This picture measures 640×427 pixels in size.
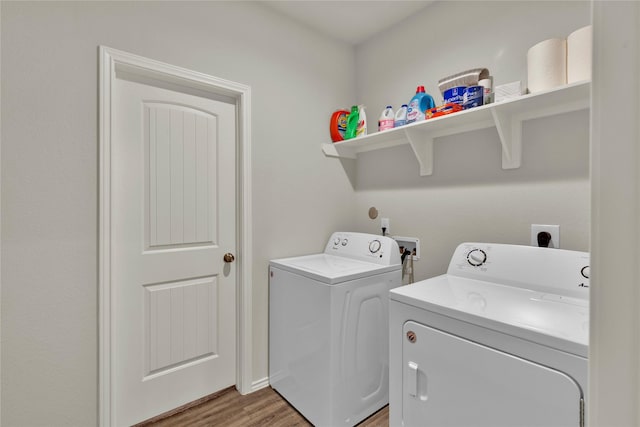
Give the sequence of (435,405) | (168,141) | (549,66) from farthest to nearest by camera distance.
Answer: (168,141)
(549,66)
(435,405)

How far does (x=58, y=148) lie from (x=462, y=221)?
213 cm

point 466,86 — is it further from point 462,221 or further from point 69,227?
point 69,227

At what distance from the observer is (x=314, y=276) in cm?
163

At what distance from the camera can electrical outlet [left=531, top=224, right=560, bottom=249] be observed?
4.66 feet

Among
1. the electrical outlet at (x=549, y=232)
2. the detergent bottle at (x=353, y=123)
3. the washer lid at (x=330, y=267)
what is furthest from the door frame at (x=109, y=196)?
the electrical outlet at (x=549, y=232)

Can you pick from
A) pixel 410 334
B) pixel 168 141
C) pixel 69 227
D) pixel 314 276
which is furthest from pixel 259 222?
pixel 410 334

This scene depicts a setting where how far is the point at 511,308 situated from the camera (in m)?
1.08

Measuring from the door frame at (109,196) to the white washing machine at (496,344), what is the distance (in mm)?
1029

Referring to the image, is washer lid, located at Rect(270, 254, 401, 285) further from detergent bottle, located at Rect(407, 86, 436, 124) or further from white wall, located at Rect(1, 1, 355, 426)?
white wall, located at Rect(1, 1, 355, 426)

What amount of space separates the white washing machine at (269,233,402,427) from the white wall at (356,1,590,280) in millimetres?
403

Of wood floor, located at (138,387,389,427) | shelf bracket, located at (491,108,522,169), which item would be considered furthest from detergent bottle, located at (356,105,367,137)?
wood floor, located at (138,387,389,427)

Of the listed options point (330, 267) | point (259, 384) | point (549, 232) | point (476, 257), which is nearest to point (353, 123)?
point (330, 267)

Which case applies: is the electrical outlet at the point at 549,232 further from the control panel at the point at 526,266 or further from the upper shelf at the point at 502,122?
the upper shelf at the point at 502,122

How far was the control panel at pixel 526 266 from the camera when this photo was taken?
1.20 m
